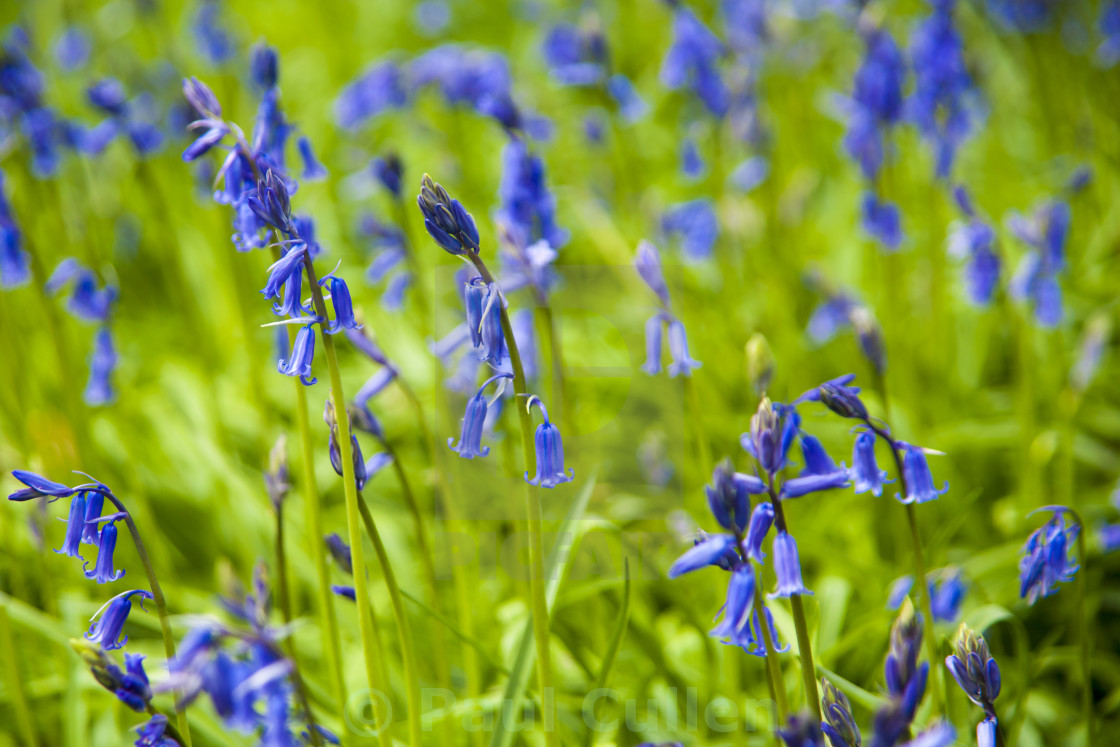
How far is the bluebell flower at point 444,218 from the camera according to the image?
190 centimetres

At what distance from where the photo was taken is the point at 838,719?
6.31ft

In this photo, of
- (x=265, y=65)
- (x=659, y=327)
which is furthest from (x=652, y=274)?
(x=265, y=65)

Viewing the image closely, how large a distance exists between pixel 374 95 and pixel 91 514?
4131 mm

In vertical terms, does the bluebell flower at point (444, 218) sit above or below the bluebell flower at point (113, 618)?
above

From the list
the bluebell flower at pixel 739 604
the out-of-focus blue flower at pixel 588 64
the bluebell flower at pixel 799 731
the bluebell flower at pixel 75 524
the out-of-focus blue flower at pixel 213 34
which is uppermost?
the out-of-focus blue flower at pixel 213 34

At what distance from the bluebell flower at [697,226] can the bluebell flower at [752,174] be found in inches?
14.9

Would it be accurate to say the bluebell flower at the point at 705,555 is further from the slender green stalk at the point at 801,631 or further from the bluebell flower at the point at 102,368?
the bluebell flower at the point at 102,368

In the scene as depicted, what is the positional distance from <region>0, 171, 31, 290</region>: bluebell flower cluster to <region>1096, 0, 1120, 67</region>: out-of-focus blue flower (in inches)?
271

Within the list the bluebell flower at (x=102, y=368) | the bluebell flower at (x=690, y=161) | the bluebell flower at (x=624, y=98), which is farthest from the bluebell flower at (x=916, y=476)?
the bluebell flower at (x=102, y=368)

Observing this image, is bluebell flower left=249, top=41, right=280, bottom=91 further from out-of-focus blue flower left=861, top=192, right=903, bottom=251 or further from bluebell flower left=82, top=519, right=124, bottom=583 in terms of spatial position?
out-of-focus blue flower left=861, top=192, right=903, bottom=251

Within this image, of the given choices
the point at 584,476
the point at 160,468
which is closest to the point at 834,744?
the point at 584,476

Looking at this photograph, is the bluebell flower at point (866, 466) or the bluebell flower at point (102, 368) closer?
the bluebell flower at point (866, 466)

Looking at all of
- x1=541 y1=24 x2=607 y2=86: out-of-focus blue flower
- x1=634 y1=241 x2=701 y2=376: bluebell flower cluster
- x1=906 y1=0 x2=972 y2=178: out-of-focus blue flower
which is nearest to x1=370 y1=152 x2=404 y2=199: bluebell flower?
x1=634 y1=241 x2=701 y2=376: bluebell flower cluster

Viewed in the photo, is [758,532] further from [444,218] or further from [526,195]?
[526,195]
